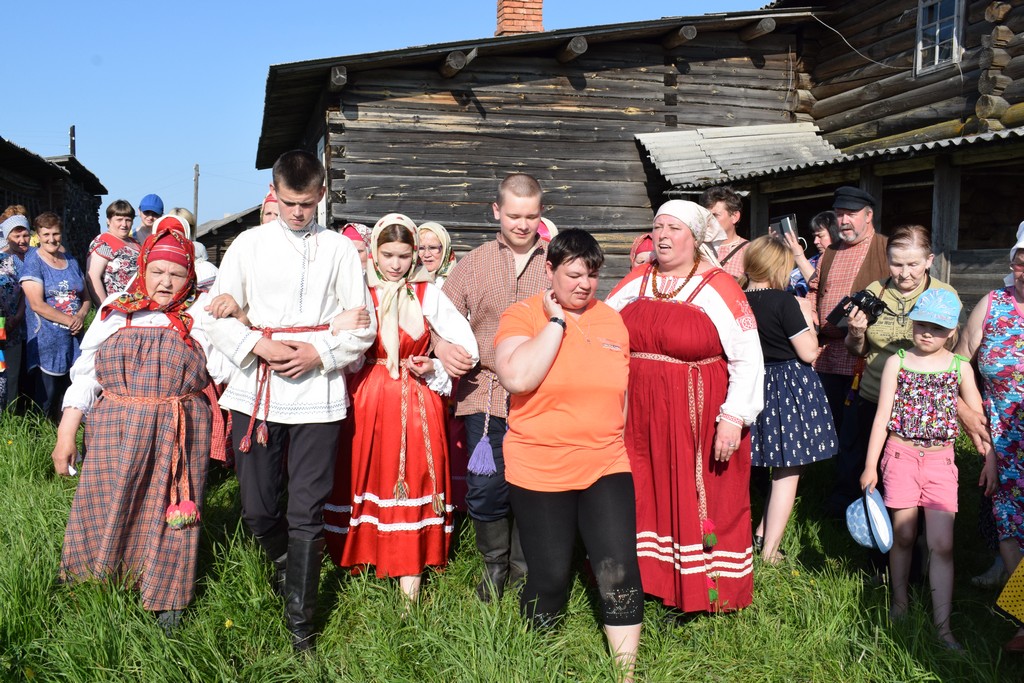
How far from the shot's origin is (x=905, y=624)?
3201mm

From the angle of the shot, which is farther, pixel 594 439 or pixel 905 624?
pixel 905 624

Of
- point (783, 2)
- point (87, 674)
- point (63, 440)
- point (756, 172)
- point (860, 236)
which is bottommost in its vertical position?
point (87, 674)

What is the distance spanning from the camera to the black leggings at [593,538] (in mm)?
2688

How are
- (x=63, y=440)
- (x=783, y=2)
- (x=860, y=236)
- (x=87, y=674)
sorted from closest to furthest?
(x=87, y=674) < (x=63, y=440) < (x=860, y=236) < (x=783, y=2)

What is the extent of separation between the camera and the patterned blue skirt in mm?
3996

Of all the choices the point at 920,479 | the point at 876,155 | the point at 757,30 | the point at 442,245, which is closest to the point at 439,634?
the point at 920,479

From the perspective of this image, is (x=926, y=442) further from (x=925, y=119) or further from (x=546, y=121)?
(x=546, y=121)

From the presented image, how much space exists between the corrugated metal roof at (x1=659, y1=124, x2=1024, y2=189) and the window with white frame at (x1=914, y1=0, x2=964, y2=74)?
1.43 meters

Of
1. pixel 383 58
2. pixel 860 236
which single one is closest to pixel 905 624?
pixel 860 236

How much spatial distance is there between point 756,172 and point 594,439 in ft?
27.5

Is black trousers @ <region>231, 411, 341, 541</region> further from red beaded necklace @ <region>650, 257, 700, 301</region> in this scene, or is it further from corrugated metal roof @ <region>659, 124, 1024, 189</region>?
corrugated metal roof @ <region>659, 124, 1024, 189</region>

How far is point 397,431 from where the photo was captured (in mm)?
3424

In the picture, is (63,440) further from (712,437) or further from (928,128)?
(928,128)

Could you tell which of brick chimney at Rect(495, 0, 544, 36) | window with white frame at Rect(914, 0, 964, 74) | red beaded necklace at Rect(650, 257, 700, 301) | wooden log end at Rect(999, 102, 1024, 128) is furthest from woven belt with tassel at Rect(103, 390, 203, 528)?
brick chimney at Rect(495, 0, 544, 36)
